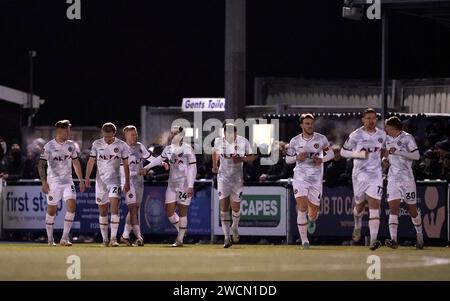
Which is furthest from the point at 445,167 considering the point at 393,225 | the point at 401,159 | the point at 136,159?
the point at 136,159

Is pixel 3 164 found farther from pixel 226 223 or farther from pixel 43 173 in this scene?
pixel 226 223

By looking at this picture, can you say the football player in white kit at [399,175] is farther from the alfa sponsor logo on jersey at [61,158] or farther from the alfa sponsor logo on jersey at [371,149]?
the alfa sponsor logo on jersey at [61,158]

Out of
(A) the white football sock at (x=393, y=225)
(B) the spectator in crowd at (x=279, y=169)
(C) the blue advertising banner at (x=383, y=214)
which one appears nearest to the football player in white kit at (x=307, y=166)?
(A) the white football sock at (x=393, y=225)

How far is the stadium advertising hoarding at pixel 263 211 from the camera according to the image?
2684cm

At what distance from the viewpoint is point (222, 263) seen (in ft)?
62.3

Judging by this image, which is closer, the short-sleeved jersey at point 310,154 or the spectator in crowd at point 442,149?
the short-sleeved jersey at point 310,154

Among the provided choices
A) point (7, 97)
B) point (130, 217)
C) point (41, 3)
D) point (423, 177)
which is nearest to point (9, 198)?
point (130, 217)

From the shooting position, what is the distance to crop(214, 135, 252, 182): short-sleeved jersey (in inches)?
963

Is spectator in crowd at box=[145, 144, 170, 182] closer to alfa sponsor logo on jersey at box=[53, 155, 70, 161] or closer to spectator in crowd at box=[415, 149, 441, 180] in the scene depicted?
alfa sponsor logo on jersey at box=[53, 155, 70, 161]

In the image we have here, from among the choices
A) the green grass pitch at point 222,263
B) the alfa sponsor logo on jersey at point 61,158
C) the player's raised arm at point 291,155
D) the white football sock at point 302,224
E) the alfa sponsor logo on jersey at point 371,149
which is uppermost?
the alfa sponsor logo on jersey at point 371,149

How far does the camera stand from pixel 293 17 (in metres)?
56.5

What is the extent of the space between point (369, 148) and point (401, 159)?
2.71ft

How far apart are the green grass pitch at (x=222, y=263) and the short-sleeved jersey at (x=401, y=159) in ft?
4.43

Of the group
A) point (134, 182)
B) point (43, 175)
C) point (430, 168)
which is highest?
point (430, 168)
